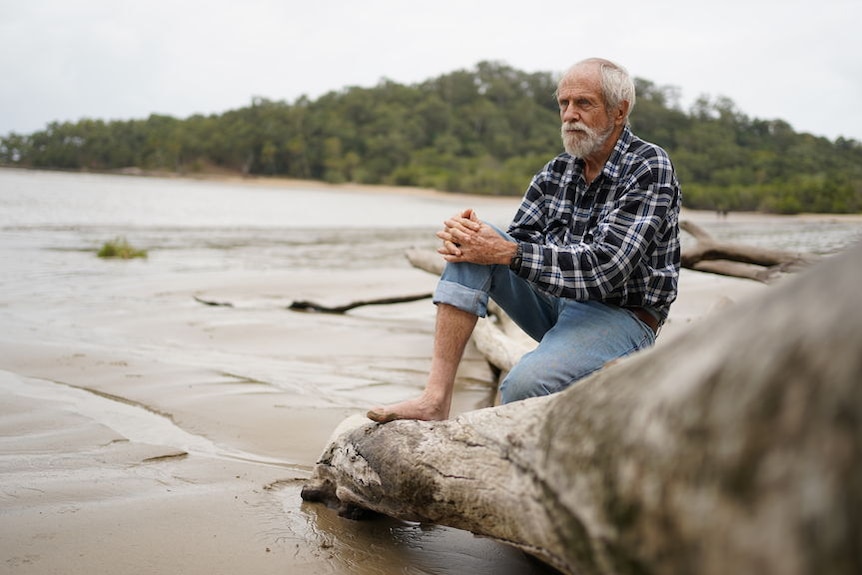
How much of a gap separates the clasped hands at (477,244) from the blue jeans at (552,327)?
0.23 feet

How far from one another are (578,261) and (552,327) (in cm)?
45

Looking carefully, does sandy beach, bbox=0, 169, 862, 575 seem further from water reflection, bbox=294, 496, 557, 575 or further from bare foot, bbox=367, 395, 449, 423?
bare foot, bbox=367, 395, 449, 423

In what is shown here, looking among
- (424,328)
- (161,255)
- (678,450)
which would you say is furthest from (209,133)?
(678,450)

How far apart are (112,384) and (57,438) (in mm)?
1097

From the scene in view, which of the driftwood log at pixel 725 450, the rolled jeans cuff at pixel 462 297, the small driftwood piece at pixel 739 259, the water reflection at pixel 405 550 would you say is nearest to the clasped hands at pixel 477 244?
the rolled jeans cuff at pixel 462 297

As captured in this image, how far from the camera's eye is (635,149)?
3090mm

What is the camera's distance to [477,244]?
2.83 m

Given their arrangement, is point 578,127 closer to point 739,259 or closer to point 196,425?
point 196,425

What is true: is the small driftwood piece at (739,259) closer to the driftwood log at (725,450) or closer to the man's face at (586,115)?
the man's face at (586,115)

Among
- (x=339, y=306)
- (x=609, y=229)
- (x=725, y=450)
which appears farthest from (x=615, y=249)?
(x=339, y=306)

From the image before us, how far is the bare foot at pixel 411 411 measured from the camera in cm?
256

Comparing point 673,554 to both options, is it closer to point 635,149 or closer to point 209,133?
point 635,149

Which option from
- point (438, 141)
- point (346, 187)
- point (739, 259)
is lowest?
point (739, 259)

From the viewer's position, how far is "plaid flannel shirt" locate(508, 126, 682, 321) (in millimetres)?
2834
